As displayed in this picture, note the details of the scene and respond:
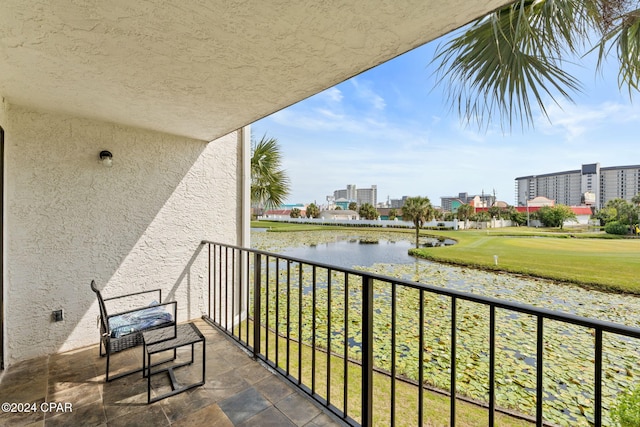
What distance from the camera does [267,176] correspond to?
6891 mm

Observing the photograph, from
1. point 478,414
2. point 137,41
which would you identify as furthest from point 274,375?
point 137,41

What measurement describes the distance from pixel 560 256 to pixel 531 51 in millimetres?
14772

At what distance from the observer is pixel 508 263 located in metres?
12.5

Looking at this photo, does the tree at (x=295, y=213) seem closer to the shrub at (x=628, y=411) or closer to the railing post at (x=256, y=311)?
the railing post at (x=256, y=311)

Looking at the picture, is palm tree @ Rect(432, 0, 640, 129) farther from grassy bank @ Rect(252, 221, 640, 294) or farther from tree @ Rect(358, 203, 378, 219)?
tree @ Rect(358, 203, 378, 219)

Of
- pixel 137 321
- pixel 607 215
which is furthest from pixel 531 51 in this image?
pixel 607 215

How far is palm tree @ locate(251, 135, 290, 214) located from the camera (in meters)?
6.82

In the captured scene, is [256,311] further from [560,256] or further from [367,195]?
[367,195]

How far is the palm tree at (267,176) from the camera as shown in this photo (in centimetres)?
682

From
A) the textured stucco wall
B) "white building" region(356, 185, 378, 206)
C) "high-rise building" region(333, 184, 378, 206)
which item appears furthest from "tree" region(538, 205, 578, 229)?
"high-rise building" region(333, 184, 378, 206)

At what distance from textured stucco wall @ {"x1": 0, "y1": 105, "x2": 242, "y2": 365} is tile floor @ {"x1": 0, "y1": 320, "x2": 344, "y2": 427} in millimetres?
408

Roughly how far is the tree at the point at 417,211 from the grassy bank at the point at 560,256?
274cm

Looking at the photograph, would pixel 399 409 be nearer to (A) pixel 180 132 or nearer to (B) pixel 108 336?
(B) pixel 108 336

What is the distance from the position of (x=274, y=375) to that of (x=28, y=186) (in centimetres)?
265
